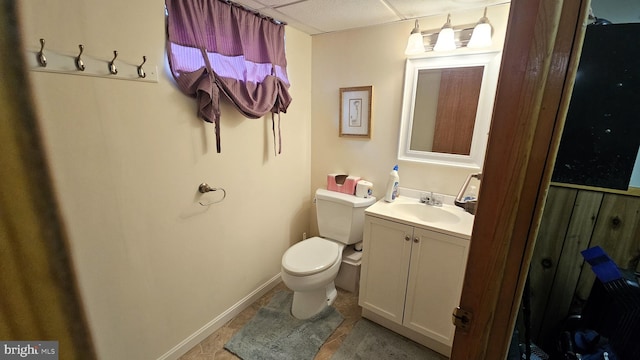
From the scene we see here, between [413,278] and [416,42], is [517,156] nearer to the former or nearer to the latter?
[413,278]

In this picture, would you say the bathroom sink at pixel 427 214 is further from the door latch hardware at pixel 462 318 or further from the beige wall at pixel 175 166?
the door latch hardware at pixel 462 318

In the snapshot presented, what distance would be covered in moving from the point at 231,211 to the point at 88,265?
A: 2.49 ft

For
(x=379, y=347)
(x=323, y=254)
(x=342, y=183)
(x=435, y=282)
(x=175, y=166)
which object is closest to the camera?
(x=175, y=166)

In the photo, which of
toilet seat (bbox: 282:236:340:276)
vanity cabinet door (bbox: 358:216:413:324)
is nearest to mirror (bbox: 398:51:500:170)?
vanity cabinet door (bbox: 358:216:413:324)

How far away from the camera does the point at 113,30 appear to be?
1.08 meters

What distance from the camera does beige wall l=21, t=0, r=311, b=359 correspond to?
101cm

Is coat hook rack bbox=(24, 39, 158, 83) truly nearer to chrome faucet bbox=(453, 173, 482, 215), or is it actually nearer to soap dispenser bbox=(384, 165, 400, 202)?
soap dispenser bbox=(384, 165, 400, 202)

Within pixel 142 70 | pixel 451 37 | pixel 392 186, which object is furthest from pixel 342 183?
pixel 142 70

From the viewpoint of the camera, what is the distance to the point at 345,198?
6.57 feet

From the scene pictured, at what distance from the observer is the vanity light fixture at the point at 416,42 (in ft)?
5.37

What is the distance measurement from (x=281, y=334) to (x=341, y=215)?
3.01 ft

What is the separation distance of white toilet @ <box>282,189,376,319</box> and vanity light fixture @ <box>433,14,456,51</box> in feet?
3.64

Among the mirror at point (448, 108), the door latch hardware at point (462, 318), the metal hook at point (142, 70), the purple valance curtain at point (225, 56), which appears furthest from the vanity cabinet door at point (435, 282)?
the metal hook at point (142, 70)

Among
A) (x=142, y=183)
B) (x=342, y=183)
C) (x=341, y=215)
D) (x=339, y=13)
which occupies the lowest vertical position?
(x=341, y=215)
